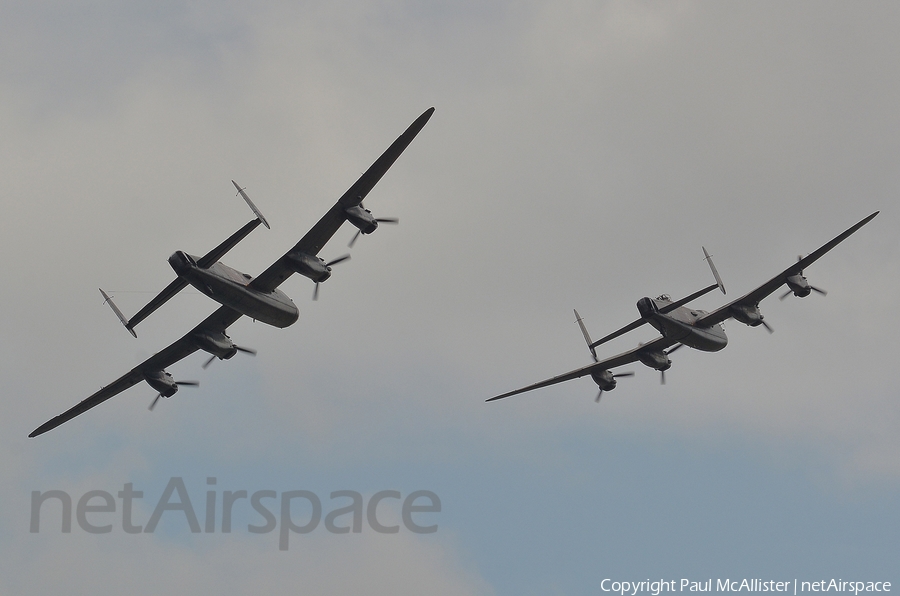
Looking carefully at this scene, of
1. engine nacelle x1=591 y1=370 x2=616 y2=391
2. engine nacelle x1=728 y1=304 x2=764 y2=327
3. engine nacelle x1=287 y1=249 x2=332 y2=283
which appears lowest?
engine nacelle x1=287 y1=249 x2=332 y2=283

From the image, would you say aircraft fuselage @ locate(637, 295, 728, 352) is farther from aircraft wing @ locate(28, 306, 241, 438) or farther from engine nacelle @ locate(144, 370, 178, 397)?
engine nacelle @ locate(144, 370, 178, 397)

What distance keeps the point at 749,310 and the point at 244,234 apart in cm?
3194

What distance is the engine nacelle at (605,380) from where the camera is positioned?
78.5m

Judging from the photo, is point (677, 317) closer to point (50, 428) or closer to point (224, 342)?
point (224, 342)

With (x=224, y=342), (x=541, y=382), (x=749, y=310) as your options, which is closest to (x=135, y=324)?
(x=224, y=342)

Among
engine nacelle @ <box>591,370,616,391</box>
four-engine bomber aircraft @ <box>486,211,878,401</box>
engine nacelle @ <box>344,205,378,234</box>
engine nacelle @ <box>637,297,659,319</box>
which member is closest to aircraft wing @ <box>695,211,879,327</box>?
four-engine bomber aircraft @ <box>486,211,878,401</box>

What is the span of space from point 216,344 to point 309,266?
949cm

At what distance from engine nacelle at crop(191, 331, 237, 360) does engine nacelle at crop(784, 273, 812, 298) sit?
33126 mm

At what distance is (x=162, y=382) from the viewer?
72.3 meters

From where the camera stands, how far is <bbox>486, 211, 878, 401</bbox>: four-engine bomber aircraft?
6956cm

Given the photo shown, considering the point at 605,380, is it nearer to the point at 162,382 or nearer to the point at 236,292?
the point at 236,292

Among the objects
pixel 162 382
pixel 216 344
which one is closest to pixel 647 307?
pixel 216 344

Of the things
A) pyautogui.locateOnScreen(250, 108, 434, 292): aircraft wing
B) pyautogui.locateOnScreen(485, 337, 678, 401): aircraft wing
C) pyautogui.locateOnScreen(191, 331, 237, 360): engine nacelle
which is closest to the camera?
pyautogui.locateOnScreen(250, 108, 434, 292): aircraft wing

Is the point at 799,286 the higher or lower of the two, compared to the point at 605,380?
higher
